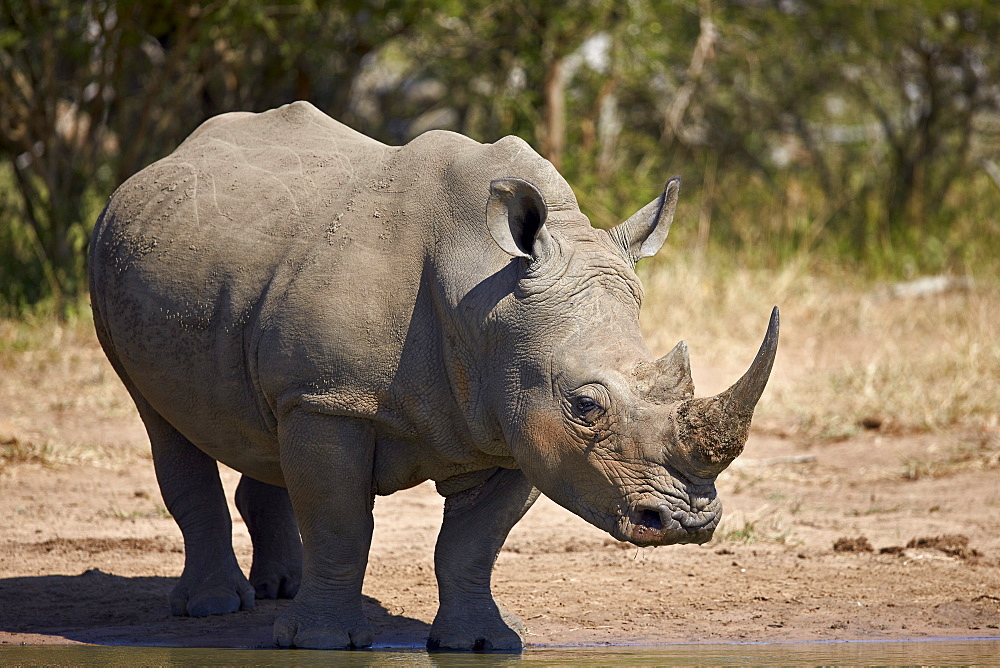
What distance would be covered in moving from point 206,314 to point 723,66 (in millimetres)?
10432

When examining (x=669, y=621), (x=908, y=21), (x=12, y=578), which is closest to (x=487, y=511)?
(x=669, y=621)

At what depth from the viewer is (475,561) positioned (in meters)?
4.79

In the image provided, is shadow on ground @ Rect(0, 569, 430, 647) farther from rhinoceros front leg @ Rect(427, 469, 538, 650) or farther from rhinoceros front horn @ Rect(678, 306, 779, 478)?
rhinoceros front horn @ Rect(678, 306, 779, 478)

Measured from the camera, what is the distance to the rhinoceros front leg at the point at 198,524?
5367 mm

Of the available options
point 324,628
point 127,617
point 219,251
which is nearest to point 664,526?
point 324,628

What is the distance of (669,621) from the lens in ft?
17.0

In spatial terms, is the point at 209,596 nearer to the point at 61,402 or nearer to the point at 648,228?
the point at 648,228

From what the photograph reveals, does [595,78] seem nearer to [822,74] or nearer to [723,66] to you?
[723,66]

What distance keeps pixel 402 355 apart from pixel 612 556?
2048 mm

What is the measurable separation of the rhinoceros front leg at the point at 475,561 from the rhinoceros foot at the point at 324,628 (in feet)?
0.82

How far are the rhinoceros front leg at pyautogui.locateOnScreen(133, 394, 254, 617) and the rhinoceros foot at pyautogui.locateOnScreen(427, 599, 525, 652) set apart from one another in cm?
101

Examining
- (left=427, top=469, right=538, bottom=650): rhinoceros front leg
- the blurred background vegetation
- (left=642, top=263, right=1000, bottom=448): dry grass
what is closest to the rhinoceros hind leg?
(left=427, top=469, right=538, bottom=650): rhinoceros front leg

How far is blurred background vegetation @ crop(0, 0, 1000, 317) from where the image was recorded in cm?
1062

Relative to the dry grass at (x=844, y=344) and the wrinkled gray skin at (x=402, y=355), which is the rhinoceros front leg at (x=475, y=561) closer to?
the wrinkled gray skin at (x=402, y=355)
